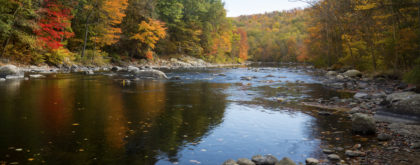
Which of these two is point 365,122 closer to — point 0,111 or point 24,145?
point 24,145

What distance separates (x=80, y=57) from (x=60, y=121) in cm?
2520

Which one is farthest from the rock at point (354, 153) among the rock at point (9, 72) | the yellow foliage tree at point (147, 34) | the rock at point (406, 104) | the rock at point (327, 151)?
the yellow foliage tree at point (147, 34)

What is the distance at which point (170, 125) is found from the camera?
21.3 ft

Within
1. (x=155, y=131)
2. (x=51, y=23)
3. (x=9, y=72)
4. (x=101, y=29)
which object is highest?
(x=101, y=29)

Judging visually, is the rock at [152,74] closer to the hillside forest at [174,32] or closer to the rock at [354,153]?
the hillside forest at [174,32]

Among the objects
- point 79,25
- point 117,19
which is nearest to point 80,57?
point 79,25

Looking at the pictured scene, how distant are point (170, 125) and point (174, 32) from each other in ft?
145

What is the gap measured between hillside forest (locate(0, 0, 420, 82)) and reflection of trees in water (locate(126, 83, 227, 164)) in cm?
520

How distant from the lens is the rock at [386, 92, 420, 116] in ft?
22.4

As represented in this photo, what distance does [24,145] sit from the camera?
185 inches

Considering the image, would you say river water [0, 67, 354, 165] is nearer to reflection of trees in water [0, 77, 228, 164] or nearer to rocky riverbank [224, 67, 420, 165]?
reflection of trees in water [0, 77, 228, 164]

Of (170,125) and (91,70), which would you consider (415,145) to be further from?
(91,70)

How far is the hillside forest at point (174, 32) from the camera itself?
16750 millimetres

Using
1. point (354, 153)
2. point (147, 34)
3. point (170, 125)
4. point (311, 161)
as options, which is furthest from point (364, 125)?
point (147, 34)
